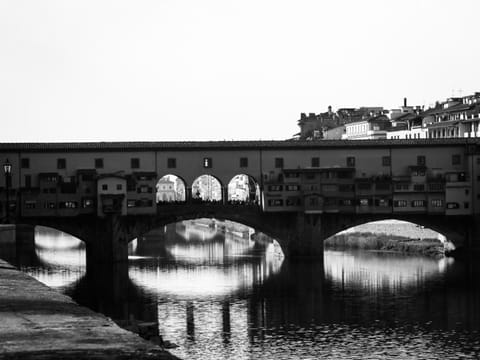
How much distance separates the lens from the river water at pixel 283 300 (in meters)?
41.4

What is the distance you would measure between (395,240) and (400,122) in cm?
3817

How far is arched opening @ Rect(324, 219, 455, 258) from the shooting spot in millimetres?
82250

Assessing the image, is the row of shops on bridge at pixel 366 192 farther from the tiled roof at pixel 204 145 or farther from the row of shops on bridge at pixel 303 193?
the tiled roof at pixel 204 145

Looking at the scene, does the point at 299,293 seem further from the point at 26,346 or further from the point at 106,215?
the point at 26,346

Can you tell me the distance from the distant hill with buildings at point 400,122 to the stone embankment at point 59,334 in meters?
72.8

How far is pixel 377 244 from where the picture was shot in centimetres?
8725

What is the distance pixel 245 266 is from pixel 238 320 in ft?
84.4

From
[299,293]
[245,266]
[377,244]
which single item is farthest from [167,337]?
[377,244]

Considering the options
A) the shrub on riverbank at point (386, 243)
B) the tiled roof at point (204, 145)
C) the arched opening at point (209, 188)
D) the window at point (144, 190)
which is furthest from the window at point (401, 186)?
the arched opening at point (209, 188)

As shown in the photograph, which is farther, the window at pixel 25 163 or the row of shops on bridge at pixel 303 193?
the window at pixel 25 163

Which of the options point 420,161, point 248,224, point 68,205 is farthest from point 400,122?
point 68,205

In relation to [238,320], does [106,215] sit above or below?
above

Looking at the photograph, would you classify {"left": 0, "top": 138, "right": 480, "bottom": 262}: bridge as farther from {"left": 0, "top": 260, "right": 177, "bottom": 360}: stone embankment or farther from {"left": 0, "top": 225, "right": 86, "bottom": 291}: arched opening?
{"left": 0, "top": 260, "right": 177, "bottom": 360}: stone embankment

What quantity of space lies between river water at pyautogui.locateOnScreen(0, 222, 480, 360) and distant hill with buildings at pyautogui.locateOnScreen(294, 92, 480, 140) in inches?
1032
